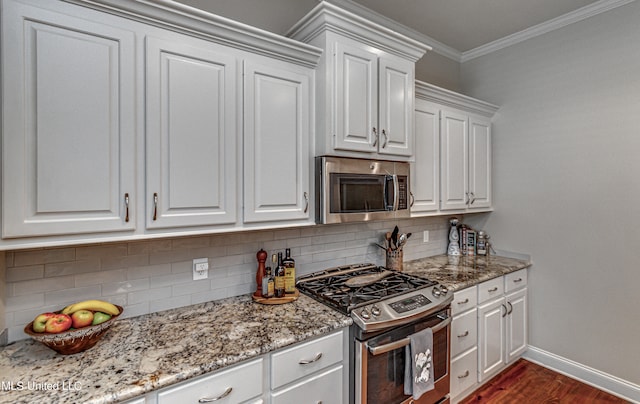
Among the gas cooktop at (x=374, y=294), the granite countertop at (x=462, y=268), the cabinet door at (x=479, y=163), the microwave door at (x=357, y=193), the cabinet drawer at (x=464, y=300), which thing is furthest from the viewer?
the cabinet door at (x=479, y=163)

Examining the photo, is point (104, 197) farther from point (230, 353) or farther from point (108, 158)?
point (230, 353)

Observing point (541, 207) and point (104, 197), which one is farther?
point (541, 207)

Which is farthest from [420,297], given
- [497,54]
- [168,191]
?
[497,54]

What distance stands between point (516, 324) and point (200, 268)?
2695 mm

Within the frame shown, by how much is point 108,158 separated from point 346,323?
130 cm

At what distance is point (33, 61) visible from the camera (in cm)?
111

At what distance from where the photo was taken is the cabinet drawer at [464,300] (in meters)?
2.16

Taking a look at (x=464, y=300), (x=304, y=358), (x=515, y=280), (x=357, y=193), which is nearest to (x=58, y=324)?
(x=304, y=358)

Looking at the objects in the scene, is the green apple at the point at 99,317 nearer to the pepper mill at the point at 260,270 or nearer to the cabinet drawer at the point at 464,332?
the pepper mill at the point at 260,270

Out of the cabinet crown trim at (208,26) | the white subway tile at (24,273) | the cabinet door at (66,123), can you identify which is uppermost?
the cabinet crown trim at (208,26)

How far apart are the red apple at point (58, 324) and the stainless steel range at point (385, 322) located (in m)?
1.15

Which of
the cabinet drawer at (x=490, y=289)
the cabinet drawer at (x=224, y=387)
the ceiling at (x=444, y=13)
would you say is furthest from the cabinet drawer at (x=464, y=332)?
the ceiling at (x=444, y=13)

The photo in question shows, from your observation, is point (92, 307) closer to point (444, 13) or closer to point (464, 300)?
point (464, 300)

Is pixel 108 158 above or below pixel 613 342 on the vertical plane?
above
